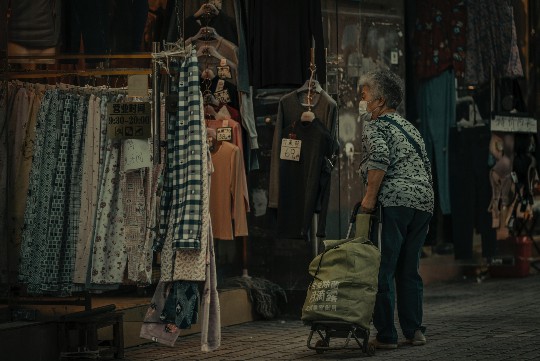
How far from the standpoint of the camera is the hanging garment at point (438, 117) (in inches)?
626

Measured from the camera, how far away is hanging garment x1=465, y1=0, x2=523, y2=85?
1608 centimetres

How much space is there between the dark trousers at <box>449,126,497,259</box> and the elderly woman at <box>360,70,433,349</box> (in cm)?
546

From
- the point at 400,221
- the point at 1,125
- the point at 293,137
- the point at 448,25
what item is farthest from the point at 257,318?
the point at 448,25

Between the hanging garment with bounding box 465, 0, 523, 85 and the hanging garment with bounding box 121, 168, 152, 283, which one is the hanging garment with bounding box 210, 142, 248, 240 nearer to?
the hanging garment with bounding box 121, 168, 152, 283

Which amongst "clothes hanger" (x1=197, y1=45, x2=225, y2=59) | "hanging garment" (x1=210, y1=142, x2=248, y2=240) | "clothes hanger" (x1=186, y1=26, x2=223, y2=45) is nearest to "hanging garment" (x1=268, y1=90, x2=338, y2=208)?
"hanging garment" (x1=210, y1=142, x2=248, y2=240)

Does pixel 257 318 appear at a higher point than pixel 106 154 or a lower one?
lower

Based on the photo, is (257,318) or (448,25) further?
(448,25)

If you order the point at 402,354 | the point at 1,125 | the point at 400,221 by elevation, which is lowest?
the point at 402,354

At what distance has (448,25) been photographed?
16.0 meters

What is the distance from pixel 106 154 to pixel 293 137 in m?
2.35

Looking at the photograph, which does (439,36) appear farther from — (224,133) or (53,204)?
(53,204)

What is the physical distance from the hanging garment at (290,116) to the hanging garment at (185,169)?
2477mm

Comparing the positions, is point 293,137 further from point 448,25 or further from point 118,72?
point 448,25

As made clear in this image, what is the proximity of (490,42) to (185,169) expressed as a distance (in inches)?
290
